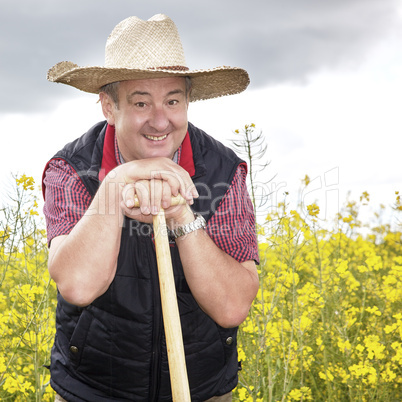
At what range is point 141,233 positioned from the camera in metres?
2.22

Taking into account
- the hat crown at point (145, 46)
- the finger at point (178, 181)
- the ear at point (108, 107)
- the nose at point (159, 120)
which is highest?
the hat crown at point (145, 46)

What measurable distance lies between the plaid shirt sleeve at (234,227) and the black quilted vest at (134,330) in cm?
4

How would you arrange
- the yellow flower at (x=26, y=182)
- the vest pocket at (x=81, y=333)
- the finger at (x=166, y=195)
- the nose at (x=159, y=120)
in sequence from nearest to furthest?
the finger at (x=166, y=195) → the nose at (x=159, y=120) → the vest pocket at (x=81, y=333) → the yellow flower at (x=26, y=182)

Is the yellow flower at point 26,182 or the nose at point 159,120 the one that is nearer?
the nose at point 159,120

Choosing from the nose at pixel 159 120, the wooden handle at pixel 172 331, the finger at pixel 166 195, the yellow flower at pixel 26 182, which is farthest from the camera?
the yellow flower at pixel 26 182

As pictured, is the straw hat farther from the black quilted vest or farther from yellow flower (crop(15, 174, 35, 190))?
yellow flower (crop(15, 174, 35, 190))

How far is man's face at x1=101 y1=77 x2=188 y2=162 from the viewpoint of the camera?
81.9 inches

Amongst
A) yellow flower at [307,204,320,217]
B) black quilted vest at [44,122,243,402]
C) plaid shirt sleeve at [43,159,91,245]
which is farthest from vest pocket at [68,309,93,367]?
yellow flower at [307,204,320,217]

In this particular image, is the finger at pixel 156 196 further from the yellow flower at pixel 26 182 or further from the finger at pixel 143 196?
the yellow flower at pixel 26 182

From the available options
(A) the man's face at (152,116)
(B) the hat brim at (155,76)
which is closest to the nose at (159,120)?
(A) the man's face at (152,116)

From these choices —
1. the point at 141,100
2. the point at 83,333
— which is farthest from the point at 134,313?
the point at 141,100

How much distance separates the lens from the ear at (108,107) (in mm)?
2270

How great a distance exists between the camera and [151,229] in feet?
7.29

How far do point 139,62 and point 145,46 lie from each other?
99 mm
